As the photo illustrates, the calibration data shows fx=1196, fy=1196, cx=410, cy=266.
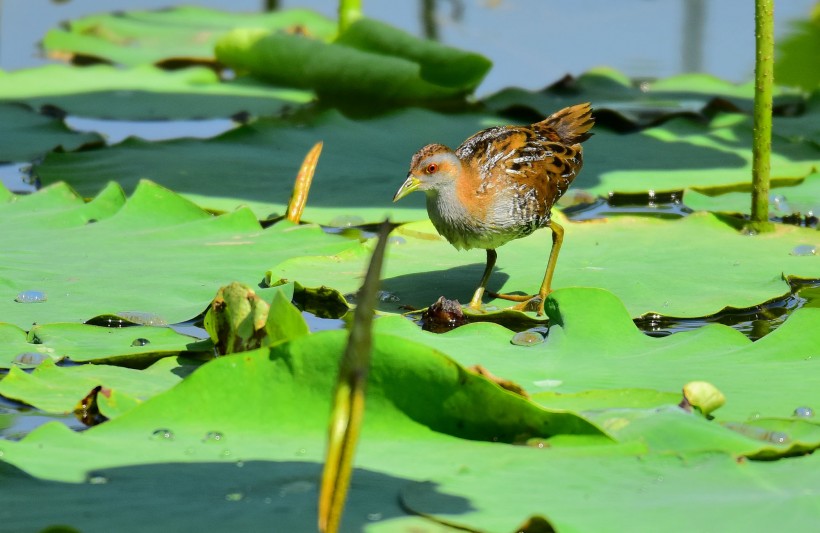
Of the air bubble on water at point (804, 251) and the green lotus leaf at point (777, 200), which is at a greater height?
the air bubble on water at point (804, 251)

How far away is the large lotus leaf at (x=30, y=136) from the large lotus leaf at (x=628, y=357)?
9.63 feet

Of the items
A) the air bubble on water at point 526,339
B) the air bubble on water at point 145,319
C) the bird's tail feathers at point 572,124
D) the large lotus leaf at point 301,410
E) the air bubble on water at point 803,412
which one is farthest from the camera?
the bird's tail feathers at point 572,124

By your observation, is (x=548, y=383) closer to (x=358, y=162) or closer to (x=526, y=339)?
(x=526, y=339)

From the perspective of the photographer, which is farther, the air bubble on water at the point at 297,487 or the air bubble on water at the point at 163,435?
the air bubble on water at the point at 163,435

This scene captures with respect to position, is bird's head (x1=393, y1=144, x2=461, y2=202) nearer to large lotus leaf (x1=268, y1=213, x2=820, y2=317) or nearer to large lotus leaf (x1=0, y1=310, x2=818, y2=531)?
large lotus leaf (x1=268, y1=213, x2=820, y2=317)

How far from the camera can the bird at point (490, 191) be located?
382cm

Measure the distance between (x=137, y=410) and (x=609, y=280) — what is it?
1842 millimetres

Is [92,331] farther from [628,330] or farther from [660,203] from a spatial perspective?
[660,203]

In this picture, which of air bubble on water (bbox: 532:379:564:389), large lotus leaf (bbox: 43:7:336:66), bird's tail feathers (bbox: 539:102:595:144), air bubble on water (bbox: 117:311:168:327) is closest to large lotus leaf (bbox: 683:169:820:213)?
bird's tail feathers (bbox: 539:102:595:144)

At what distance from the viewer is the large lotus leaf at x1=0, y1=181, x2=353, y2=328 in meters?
3.42

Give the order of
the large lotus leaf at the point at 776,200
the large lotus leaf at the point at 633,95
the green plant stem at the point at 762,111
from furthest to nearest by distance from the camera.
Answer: the large lotus leaf at the point at 633,95 < the large lotus leaf at the point at 776,200 < the green plant stem at the point at 762,111

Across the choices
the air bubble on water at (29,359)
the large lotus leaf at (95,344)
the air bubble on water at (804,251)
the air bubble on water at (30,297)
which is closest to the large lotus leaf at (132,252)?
the air bubble on water at (30,297)

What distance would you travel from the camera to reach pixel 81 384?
111 inches

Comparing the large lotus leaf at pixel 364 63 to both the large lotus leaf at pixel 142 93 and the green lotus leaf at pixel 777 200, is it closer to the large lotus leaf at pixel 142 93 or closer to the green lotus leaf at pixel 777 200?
the large lotus leaf at pixel 142 93
